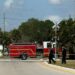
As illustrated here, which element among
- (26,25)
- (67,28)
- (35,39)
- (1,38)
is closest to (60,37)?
(67,28)

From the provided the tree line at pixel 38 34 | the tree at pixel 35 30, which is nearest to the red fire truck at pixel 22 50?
the tree line at pixel 38 34

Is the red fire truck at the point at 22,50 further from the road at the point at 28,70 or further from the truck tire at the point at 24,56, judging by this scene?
the road at the point at 28,70

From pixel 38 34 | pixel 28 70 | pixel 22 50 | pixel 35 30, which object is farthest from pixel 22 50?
pixel 35 30

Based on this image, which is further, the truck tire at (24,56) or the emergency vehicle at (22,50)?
the emergency vehicle at (22,50)

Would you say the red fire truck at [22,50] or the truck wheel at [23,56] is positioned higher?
the red fire truck at [22,50]

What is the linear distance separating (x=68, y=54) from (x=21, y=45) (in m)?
7.64

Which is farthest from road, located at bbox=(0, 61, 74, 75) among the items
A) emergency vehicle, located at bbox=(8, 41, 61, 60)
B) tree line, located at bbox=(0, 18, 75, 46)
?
tree line, located at bbox=(0, 18, 75, 46)

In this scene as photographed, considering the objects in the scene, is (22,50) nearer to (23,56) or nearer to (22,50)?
(22,50)

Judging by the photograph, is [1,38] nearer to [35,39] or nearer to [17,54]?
[35,39]

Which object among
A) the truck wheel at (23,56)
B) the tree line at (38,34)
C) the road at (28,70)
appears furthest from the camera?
the tree line at (38,34)

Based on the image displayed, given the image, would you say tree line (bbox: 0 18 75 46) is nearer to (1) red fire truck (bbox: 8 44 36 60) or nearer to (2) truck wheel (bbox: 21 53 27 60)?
(1) red fire truck (bbox: 8 44 36 60)

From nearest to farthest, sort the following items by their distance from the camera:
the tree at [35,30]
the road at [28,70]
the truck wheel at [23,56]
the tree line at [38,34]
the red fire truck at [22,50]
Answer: the road at [28,70]
the truck wheel at [23,56]
the red fire truck at [22,50]
the tree line at [38,34]
the tree at [35,30]

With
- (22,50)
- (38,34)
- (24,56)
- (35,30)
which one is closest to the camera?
(24,56)

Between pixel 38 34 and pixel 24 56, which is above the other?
pixel 38 34
